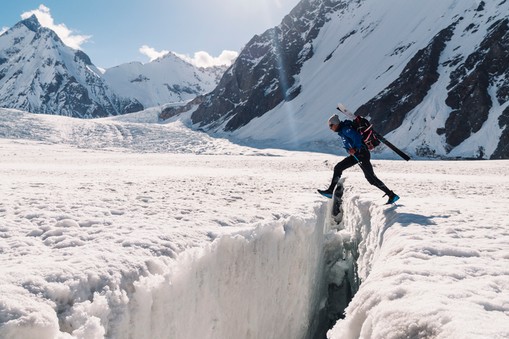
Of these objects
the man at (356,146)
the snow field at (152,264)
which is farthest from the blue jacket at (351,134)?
the snow field at (152,264)

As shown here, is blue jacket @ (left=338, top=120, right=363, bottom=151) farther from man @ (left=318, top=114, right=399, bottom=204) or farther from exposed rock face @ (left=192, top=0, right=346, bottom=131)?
exposed rock face @ (left=192, top=0, right=346, bottom=131)

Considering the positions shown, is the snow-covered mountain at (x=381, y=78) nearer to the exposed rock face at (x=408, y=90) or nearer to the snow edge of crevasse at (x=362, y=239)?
the exposed rock face at (x=408, y=90)

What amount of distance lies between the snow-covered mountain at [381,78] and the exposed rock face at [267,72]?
307 millimetres

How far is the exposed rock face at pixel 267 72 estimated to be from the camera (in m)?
88.4

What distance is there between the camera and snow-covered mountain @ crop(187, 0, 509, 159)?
43781 mm

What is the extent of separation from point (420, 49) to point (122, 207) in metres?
62.9

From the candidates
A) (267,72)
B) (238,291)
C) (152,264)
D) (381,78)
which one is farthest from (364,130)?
(267,72)

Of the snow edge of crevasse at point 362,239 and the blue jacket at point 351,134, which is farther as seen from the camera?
the blue jacket at point 351,134

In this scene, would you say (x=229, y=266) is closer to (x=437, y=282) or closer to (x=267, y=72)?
(x=437, y=282)

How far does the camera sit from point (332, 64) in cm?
8100

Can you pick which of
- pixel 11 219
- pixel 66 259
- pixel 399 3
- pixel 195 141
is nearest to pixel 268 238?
pixel 66 259

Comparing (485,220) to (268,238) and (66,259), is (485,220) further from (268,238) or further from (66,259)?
(66,259)

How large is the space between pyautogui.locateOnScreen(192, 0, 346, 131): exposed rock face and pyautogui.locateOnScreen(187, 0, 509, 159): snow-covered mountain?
31 centimetres

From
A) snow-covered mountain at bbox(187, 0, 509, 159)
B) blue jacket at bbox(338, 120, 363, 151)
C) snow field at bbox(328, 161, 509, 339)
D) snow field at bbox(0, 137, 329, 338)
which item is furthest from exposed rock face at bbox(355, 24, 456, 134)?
snow field at bbox(328, 161, 509, 339)
